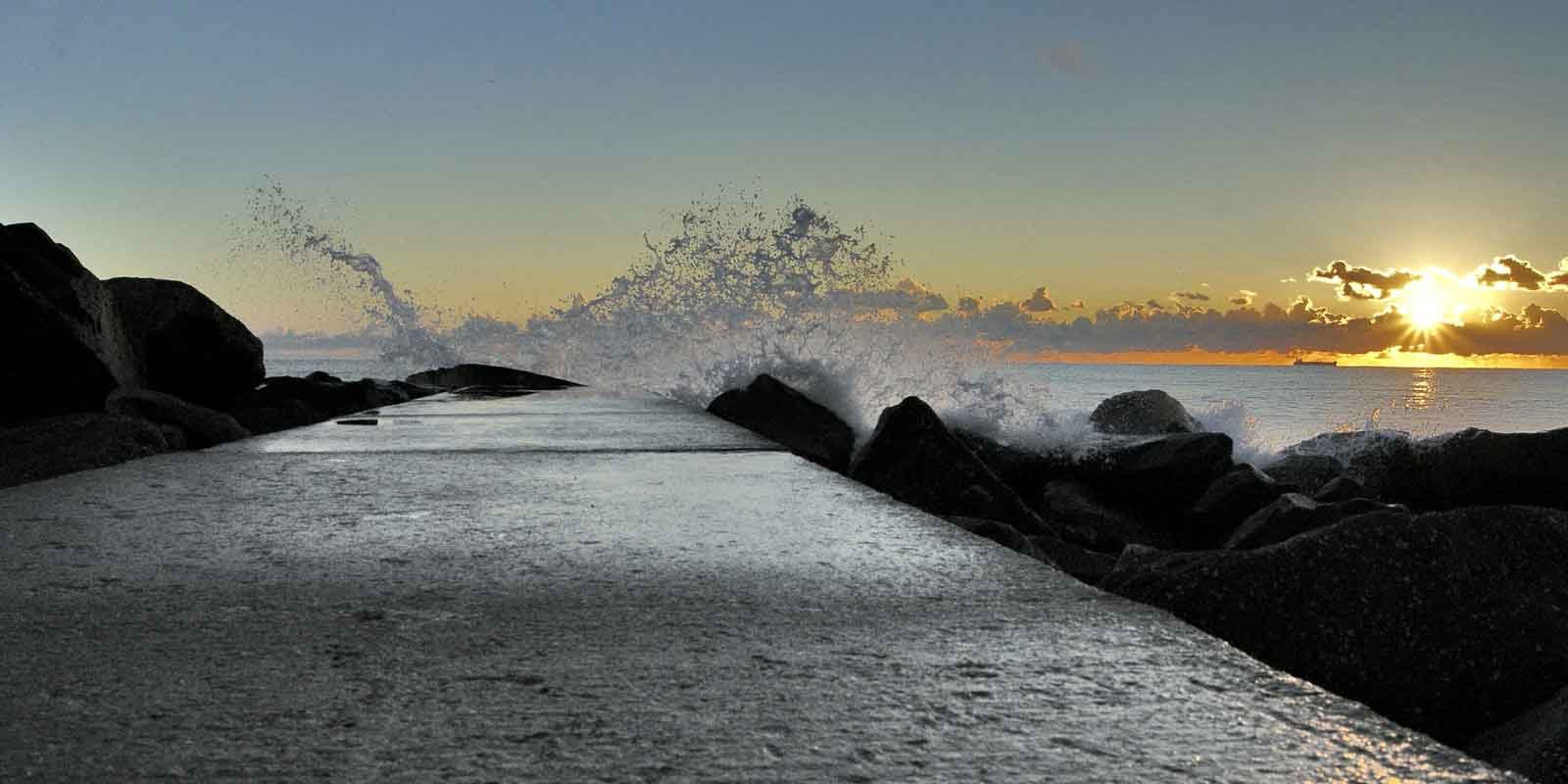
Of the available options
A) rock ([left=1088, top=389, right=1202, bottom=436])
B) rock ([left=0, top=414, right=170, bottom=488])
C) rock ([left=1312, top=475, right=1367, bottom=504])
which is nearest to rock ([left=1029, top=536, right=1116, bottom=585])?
rock ([left=1312, top=475, right=1367, bottom=504])

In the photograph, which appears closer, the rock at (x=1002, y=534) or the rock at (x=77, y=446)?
the rock at (x=1002, y=534)

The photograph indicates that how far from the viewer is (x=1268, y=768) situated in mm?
1026

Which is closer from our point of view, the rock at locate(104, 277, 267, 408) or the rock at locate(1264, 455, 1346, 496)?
the rock at locate(1264, 455, 1346, 496)

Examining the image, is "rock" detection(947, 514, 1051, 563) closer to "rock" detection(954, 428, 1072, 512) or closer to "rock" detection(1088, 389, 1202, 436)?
"rock" detection(954, 428, 1072, 512)

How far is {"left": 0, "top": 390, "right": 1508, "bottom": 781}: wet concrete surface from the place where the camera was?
106 cm

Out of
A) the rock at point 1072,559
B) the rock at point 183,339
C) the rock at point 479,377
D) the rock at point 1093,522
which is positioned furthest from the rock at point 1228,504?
the rock at point 479,377

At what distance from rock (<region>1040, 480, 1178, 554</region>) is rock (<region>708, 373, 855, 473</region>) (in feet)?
4.66

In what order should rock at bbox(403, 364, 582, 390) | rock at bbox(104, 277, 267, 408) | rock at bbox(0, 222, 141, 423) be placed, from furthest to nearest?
1. rock at bbox(403, 364, 582, 390)
2. rock at bbox(104, 277, 267, 408)
3. rock at bbox(0, 222, 141, 423)

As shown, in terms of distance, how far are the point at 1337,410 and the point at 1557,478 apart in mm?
33224

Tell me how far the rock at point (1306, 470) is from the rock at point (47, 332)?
292 inches

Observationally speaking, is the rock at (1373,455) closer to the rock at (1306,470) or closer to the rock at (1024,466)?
the rock at (1306,470)

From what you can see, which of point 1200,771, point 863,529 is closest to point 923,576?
point 863,529

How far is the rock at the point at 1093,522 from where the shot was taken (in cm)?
644

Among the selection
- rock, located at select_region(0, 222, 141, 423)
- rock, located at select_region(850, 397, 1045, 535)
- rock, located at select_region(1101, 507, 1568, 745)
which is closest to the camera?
rock, located at select_region(1101, 507, 1568, 745)
